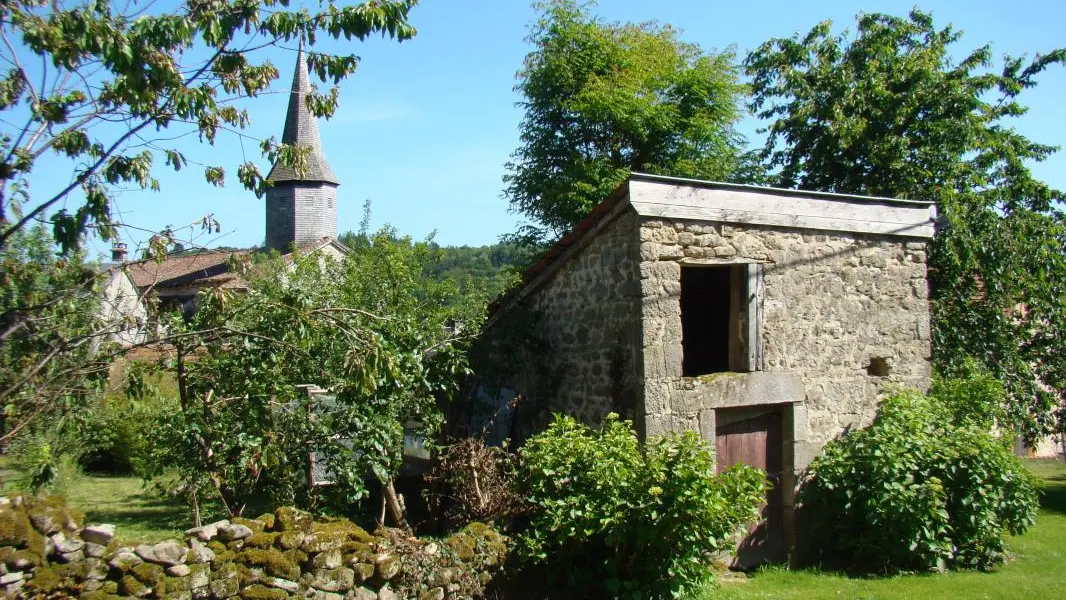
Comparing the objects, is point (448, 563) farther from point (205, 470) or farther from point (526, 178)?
point (526, 178)

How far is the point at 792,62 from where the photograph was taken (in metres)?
16.2

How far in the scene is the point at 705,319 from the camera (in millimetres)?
11383

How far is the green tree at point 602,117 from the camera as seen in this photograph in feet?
67.3

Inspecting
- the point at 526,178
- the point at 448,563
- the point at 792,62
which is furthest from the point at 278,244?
the point at 448,563

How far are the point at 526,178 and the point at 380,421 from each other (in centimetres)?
1517

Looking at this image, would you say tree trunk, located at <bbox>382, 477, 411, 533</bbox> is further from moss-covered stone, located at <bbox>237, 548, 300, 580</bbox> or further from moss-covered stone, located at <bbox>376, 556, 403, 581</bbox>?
moss-covered stone, located at <bbox>237, 548, 300, 580</bbox>

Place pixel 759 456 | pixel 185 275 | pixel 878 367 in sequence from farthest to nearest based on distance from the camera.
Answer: pixel 185 275 < pixel 878 367 < pixel 759 456

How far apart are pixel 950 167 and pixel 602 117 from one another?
8649 mm

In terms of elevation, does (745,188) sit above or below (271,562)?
above

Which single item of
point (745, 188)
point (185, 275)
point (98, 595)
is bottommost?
point (98, 595)

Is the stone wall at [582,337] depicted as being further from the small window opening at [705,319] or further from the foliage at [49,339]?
the foliage at [49,339]

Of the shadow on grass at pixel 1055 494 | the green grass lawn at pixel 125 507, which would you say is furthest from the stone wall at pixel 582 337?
the shadow on grass at pixel 1055 494

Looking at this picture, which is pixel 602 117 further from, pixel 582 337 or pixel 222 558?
pixel 222 558

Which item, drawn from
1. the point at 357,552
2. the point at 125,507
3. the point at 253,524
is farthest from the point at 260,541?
the point at 125,507
